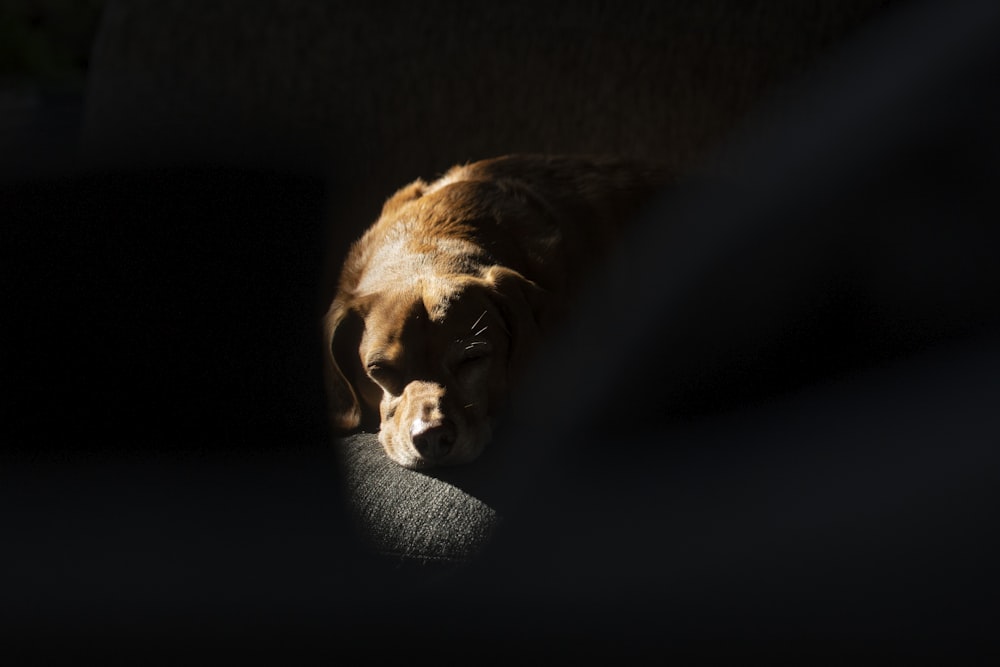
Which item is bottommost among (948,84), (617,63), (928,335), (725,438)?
(725,438)

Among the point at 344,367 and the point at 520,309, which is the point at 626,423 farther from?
the point at 344,367

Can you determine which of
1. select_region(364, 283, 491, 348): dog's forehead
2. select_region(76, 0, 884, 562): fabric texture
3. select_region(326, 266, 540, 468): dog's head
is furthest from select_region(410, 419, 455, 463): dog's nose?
select_region(76, 0, 884, 562): fabric texture

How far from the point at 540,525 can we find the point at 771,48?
28.1 inches

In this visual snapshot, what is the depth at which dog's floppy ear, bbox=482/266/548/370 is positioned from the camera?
1.21 metres

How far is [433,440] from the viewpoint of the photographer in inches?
43.6

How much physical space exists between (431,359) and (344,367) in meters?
0.13

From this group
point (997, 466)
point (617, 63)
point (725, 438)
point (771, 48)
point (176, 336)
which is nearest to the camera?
point (997, 466)

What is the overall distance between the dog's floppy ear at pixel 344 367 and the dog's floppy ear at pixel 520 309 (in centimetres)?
17

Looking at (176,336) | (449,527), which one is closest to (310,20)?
(176,336)

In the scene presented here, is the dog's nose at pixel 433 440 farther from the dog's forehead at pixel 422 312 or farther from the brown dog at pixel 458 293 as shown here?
the dog's forehead at pixel 422 312

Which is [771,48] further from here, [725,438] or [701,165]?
[725,438]

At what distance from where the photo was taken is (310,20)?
1.54m

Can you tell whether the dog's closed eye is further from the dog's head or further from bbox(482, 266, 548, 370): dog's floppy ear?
bbox(482, 266, 548, 370): dog's floppy ear

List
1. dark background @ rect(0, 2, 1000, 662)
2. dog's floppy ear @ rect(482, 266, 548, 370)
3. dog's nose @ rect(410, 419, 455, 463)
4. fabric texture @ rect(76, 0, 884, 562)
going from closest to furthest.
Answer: dark background @ rect(0, 2, 1000, 662) → dog's nose @ rect(410, 419, 455, 463) → dog's floppy ear @ rect(482, 266, 548, 370) → fabric texture @ rect(76, 0, 884, 562)
